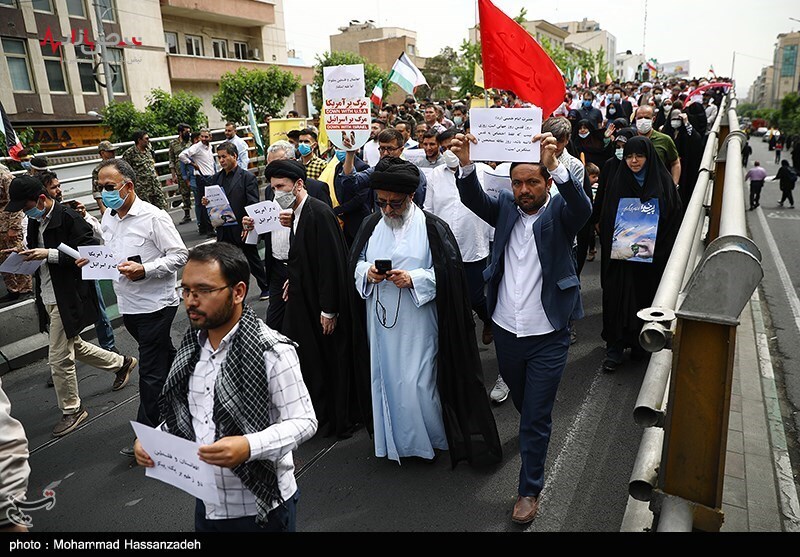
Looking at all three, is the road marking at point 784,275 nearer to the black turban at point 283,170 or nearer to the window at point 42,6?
the black turban at point 283,170

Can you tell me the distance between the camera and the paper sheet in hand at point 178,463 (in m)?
1.93

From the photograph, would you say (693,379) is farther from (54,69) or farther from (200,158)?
(54,69)

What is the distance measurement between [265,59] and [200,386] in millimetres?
39203

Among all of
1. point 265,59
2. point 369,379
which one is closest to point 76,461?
point 369,379

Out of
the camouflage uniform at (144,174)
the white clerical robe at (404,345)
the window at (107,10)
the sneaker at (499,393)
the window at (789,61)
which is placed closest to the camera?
the white clerical robe at (404,345)

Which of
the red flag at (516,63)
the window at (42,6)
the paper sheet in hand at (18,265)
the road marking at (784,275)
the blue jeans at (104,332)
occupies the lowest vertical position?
the road marking at (784,275)

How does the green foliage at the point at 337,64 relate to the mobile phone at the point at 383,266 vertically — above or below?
above

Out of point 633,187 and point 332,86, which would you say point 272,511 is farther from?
point 332,86

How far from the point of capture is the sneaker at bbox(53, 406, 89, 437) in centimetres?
471

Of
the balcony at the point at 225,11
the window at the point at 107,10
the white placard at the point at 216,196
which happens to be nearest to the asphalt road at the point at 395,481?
the white placard at the point at 216,196

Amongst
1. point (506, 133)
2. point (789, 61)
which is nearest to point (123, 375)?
point (506, 133)

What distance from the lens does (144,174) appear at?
10.1 metres

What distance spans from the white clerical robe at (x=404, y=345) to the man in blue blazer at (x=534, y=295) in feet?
1.69

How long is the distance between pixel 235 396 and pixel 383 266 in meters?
1.60
